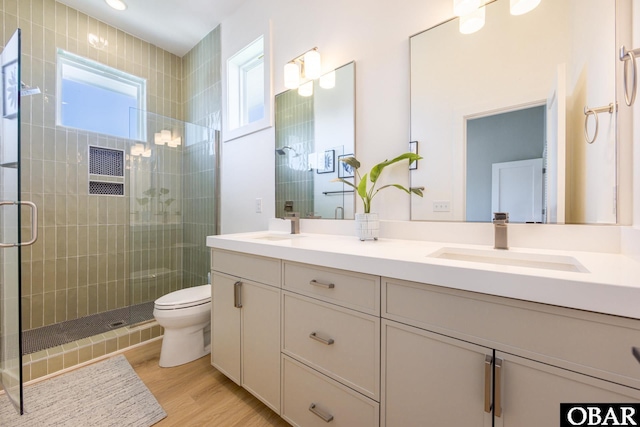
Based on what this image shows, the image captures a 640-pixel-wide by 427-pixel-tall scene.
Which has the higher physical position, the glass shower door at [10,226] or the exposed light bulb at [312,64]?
the exposed light bulb at [312,64]

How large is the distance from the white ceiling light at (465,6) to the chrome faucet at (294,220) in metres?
1.38

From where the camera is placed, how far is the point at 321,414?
41.7 inches

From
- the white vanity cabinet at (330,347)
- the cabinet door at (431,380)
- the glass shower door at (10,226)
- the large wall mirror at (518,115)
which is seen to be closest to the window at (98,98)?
the glass shower door at (10,226)

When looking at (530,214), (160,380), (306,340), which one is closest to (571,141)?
(530,214)

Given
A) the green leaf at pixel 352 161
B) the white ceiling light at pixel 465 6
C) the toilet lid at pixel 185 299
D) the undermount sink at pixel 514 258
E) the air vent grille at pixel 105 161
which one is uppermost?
the white ceiling light at pixel 465 6

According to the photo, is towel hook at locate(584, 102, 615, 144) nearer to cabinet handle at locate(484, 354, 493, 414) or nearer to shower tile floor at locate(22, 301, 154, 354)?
cabinet handle at locate(484, 354, 493, 414)

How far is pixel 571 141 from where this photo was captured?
1023 mm

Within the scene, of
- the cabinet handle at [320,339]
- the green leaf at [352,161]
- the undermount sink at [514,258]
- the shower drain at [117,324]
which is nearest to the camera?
the undermount sink at [514,258]

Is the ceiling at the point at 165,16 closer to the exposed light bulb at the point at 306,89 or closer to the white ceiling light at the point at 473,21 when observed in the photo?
the exposed light bulb at the point at 306,89

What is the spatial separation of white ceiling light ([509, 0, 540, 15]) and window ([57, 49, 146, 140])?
8.85ft

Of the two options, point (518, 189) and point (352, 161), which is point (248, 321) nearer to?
point (352, 161)

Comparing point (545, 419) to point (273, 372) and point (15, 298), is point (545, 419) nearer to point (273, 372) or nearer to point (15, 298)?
point (273, 372)

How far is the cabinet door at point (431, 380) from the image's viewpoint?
2.37 ft

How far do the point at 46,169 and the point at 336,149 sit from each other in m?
2.45
